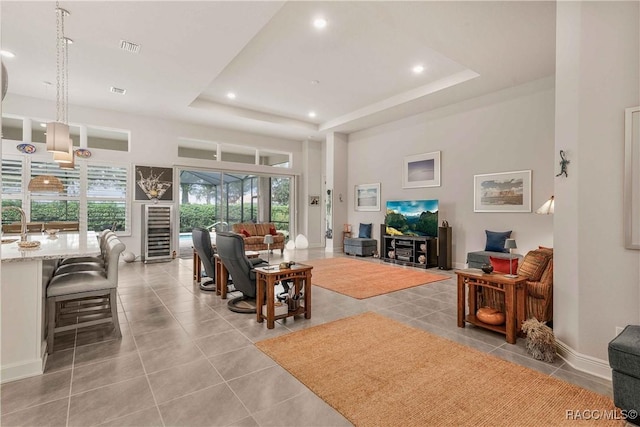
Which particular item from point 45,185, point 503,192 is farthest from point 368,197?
point 45,185

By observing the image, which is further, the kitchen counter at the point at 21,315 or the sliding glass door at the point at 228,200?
the sliding glass door at the point at 228,200

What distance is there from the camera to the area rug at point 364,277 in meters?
5.16

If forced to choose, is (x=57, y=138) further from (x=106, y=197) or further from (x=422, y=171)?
(x=422, y=171)

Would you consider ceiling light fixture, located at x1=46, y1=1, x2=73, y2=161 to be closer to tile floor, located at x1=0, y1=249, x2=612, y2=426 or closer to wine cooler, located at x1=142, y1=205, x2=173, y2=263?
tile floor, located at x1=0, y1=249, x2=612, y2=426

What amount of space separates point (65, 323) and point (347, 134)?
8.19 meters

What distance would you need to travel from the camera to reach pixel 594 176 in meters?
2.62

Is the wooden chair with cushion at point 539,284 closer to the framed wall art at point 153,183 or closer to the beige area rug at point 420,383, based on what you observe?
the beige area rug at point 420,383

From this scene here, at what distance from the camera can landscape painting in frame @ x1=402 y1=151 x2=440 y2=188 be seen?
24.7 feet

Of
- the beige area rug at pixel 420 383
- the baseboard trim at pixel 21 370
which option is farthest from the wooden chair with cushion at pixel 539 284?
the baseboard trim at pixel 21 370

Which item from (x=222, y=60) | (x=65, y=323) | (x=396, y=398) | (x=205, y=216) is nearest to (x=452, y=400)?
(x=396, y=398)

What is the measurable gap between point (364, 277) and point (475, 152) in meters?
3.54

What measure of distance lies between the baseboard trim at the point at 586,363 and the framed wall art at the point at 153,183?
8.23m

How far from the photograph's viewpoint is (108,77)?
221 inches

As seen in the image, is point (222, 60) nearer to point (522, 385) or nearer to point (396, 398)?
point (396, 398)
